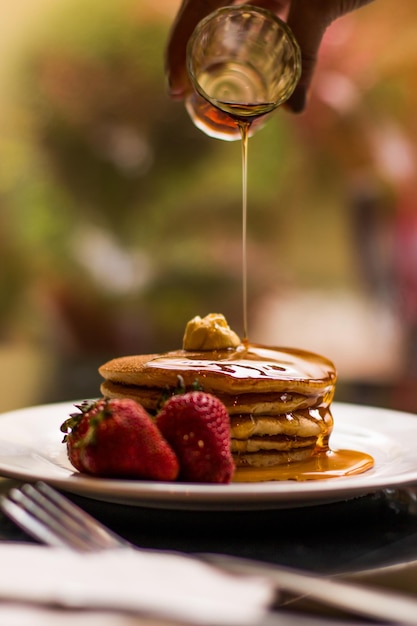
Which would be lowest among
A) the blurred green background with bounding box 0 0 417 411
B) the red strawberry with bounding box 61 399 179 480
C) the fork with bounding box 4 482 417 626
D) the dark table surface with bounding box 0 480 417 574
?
the dark table surface with bounding box 0 480 417 574

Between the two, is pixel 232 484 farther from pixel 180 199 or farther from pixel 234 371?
pixel 180 199

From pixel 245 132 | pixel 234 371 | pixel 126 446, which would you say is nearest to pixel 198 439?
pixel 126 446

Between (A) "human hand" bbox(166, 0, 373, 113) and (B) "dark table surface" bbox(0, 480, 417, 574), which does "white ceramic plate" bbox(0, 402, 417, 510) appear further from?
(A) "human hand" bbox(166, 0, 373, 113)

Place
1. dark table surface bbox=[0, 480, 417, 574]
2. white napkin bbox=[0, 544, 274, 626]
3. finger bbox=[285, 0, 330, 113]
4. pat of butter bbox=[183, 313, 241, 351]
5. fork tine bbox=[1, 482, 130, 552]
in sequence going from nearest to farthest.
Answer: white napkin bbox=[0, 544, 274, 626] → fork tine bbox=[1, 482, 130, 552] → dark table surface bbox=[0, 480, 417, 574] → pat of butter bbox=[183, 313, 241, 351] → finger bbox=[285, 0, 330, 113]

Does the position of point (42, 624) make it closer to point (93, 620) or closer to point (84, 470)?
point (93, 620)

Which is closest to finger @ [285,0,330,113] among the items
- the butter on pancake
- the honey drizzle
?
the butter on pancake

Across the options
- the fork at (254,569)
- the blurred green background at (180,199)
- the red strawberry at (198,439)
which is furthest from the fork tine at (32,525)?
the blurred green background at (180,199)
